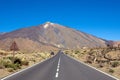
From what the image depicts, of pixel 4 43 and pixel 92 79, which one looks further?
pixel 4 43

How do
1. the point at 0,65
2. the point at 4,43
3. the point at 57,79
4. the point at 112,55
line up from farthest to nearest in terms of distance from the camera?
the point at 4,43, the point at 112,55, the point at 0,65, the point at 57,79

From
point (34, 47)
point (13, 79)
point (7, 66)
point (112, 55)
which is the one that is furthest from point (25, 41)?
point (13, 79)

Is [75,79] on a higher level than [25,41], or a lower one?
lower

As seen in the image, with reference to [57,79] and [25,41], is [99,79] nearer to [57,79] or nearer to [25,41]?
[57,79]

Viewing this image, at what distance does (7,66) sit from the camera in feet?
94.4

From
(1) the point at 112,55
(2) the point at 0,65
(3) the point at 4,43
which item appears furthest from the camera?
(3) the point at 4,43

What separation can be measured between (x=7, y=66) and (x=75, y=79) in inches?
548

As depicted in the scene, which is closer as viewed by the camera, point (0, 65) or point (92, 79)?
point (92, 79)

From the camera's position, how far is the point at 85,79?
1627 centimetres

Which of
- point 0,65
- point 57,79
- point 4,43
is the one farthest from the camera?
point 4,43

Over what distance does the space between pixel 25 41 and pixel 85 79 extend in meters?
170

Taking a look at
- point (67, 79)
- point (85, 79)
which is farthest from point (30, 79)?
point (85, 79)

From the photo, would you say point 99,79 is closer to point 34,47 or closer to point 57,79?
point 57,79

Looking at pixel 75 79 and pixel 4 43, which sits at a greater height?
pixel 4 43
